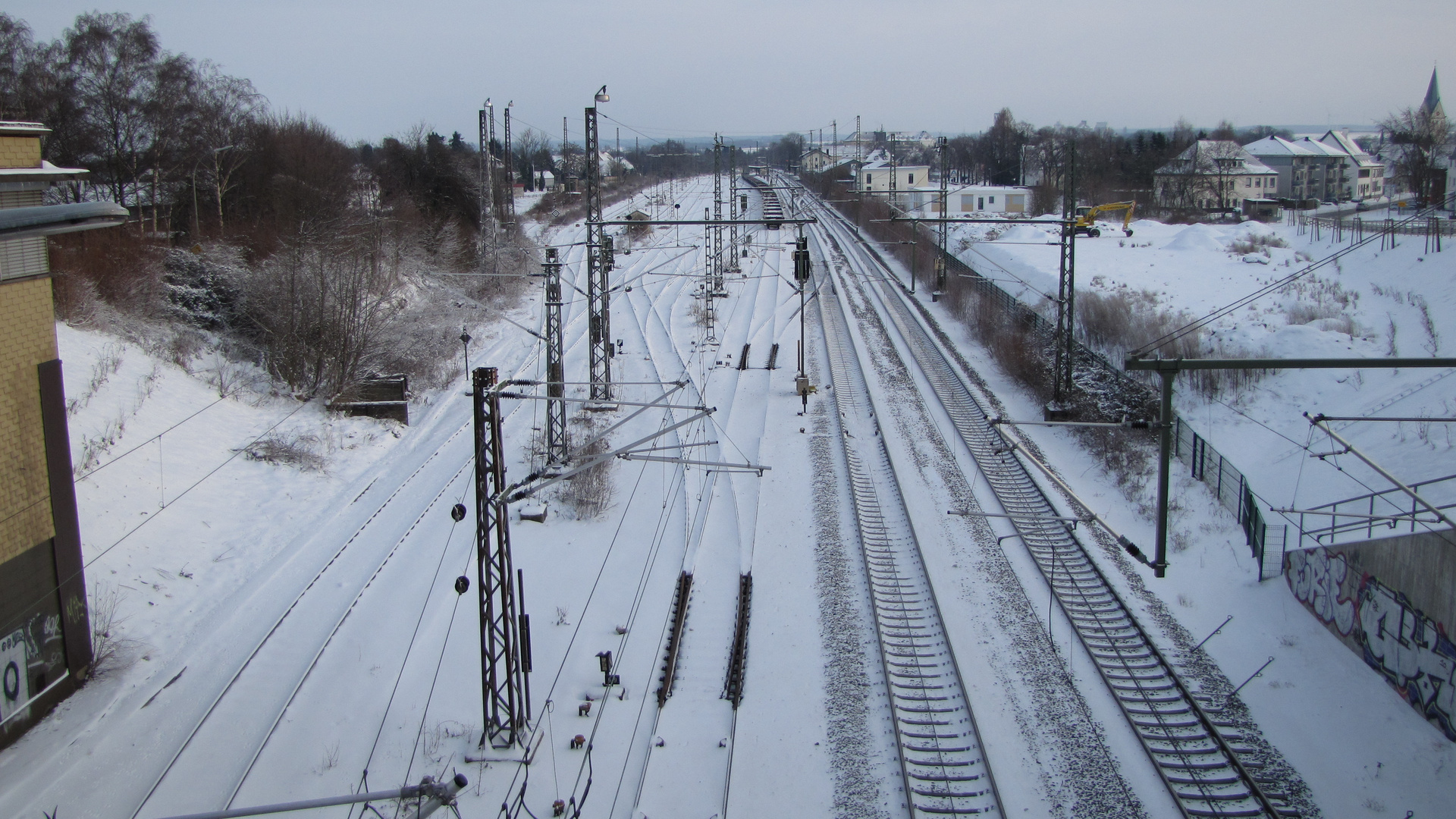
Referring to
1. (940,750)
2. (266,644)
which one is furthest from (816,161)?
(940,750)

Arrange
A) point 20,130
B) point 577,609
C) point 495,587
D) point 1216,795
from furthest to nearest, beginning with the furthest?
1. point 577,609
2. point 20,130
3. point 495,587
4. point 1216,795

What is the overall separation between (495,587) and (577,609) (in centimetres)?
360

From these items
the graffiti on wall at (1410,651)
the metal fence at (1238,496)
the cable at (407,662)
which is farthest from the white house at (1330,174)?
the cable at (407,662)

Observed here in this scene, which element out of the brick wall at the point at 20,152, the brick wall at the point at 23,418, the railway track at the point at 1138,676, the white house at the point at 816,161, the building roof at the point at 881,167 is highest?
the white house at the point at 816,161

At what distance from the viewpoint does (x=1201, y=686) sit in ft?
34.5

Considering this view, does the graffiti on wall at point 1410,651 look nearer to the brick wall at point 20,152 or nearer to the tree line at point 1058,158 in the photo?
the brick wall at point 20,152

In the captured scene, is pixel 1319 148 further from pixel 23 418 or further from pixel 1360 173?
pixel 23 418

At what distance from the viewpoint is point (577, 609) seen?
42.1 ft

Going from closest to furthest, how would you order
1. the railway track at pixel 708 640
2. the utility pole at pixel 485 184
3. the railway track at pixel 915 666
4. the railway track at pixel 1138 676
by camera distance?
the railway track at pixel 1138 676 < the railway track at pixel 915 666 < the railway track at pixel 708 640 < the utility pole at pixel 485 184

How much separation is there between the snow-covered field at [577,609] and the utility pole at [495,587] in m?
0.35

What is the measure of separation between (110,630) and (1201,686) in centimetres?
1269

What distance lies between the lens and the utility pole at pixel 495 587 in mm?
8695

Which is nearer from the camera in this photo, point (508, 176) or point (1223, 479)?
point (1223, 479)

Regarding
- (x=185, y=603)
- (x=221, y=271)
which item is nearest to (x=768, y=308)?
(x=221, y=271)
